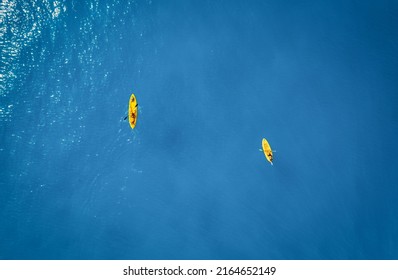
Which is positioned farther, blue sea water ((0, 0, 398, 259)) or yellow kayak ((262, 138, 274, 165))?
yellow kayak ((262, 138, 274, 165))

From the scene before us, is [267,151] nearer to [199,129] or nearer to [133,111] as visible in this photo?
[199,129]

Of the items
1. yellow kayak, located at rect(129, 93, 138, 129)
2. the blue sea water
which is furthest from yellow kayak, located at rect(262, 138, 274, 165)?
yellow kayak, located at rect(129, 93, 138, 129)

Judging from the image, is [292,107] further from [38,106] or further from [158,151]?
[38,106]

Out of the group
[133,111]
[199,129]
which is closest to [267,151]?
[199,129]

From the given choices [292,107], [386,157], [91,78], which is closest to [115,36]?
[91,78]

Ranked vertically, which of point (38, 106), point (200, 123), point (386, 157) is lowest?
point (386, 157)

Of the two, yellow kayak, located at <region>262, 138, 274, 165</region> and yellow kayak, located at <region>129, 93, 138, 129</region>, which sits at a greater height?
yellow kayak, located at <region>129, 93, 138, 129</region>

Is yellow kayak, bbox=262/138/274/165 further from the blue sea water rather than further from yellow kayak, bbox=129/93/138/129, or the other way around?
yellow kayak, bbox=129/93/138/129

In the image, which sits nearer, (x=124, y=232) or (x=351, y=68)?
(x=124, y=232)
